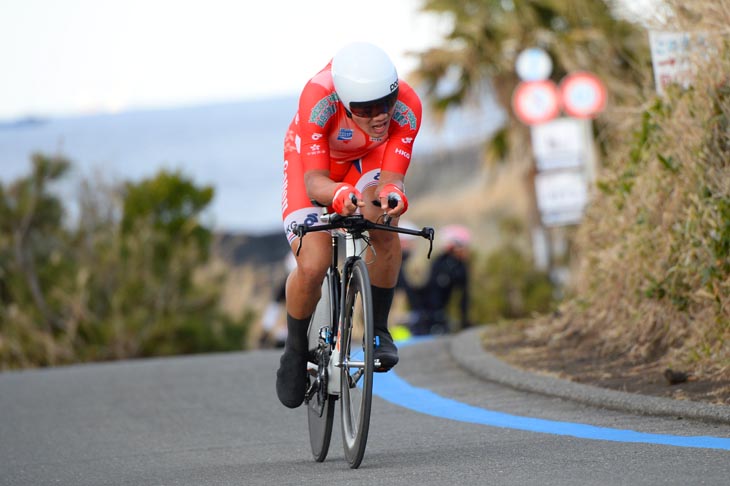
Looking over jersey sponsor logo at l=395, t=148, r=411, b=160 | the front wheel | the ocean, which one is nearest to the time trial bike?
the front wheel

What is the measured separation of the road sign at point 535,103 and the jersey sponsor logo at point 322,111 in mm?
14126

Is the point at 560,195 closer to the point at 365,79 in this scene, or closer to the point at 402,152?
the point at 402,152

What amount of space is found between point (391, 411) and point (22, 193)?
10.8m

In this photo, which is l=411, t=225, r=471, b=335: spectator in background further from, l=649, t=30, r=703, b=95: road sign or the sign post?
l=649, t=30, r=703, b=95: road sign

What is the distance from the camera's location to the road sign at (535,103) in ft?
65.5

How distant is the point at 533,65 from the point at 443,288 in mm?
4806

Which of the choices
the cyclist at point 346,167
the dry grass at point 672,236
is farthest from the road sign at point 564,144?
the cyclist at point 346,167

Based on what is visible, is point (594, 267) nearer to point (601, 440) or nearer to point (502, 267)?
point (601, 440)

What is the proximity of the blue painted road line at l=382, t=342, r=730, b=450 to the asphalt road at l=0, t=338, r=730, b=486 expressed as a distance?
0.05 meters

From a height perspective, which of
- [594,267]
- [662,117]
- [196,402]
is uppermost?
[662,117]

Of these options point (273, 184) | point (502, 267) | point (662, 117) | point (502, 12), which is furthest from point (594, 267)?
point (273, 184)

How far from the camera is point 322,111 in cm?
607

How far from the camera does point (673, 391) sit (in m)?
7.24

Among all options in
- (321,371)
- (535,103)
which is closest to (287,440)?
(321,371)
